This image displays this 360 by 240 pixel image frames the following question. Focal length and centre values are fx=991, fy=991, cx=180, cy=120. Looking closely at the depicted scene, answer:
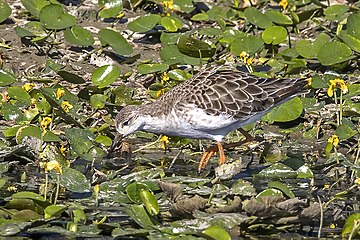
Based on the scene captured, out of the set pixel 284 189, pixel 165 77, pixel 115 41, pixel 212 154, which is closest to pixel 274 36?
pixel 165 77

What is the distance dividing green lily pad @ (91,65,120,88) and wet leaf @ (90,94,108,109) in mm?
136

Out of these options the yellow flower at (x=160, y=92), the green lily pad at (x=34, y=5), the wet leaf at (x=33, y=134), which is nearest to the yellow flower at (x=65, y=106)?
the wet leaf at (x=33, y=134)

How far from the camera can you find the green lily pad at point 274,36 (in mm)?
13445

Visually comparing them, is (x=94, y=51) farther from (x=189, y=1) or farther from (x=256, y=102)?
(x=256, y=102)

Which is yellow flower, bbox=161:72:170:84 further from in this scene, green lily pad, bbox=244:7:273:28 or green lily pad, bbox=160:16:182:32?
green lily pad, bbox=244:7:273:28

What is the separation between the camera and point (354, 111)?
12.0 m

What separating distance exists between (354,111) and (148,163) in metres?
2.75

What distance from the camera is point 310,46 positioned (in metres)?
13.3

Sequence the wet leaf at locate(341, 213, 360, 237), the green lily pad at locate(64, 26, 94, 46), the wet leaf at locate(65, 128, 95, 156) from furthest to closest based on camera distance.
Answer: the green lily pad at locate(64, 26, 94, 46) → the wet leaf at locate(65, 128, 95, 156) → the wet leaf at locate(341, 213, 360, 237)

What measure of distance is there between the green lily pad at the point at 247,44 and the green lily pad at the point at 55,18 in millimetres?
2195

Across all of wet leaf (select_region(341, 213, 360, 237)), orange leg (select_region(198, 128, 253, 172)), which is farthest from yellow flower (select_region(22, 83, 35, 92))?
wet leaf (select_region(341, 213, 360, 237))

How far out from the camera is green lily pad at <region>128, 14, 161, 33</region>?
1377cm

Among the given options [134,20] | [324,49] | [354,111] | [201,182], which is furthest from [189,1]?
[201,182]

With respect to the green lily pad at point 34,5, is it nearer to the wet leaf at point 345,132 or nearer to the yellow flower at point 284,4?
the yellow flower at point 284,4
